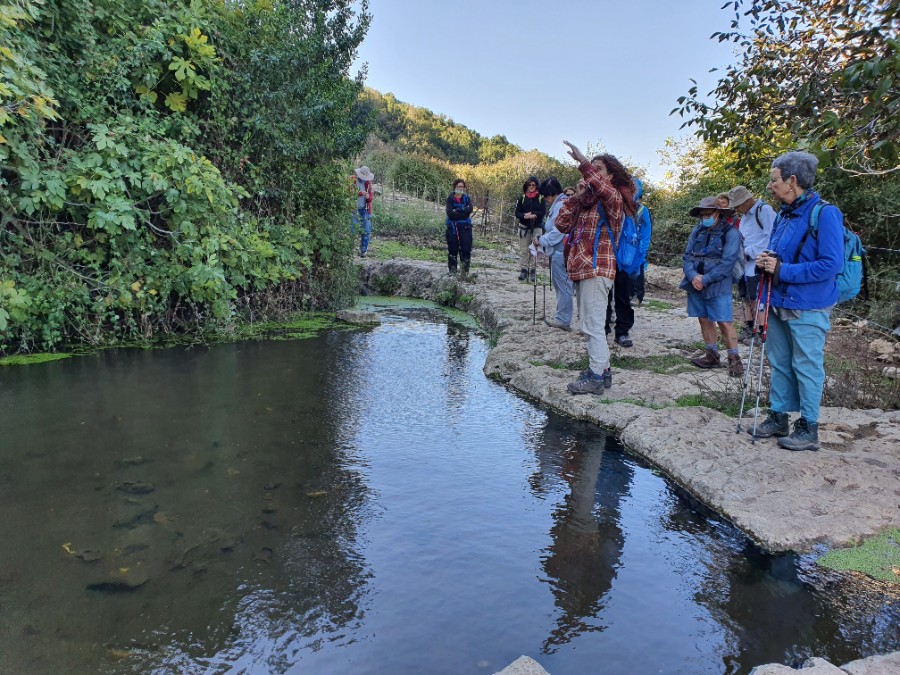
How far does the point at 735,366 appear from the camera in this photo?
582cm

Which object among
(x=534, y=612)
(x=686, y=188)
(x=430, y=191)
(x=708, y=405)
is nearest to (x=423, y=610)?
(x=534, y=612)

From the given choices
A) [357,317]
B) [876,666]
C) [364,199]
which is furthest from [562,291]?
[364,199]

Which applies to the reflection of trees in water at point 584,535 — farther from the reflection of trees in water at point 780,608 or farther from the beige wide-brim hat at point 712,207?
the beige wide-brim hat at point 712,207

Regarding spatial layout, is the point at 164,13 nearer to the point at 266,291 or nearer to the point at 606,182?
the point at 266,291

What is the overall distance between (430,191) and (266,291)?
63.8 feet

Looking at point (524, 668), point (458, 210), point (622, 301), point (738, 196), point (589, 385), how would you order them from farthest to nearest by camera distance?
point (458, 210)
point (622, 301)
point (738, 196)
point (589, 385)
point (524, 668)

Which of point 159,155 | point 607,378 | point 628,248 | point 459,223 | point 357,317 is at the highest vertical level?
point 159,155

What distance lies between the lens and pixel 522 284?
11.4 m

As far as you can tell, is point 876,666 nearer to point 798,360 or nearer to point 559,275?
point 798,360

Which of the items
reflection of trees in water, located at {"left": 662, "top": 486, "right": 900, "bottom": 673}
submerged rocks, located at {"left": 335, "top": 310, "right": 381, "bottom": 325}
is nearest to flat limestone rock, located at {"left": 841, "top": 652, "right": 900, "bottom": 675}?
reflection of trees in water, located at {"left": 662, "top": 486, "right": 900, "bottom": 673}

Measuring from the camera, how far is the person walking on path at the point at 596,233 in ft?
16.3

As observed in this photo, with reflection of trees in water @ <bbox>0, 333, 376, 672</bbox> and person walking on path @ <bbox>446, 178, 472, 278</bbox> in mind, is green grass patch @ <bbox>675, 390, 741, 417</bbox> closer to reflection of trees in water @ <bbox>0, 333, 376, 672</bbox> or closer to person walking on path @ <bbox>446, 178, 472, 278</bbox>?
reflection of trees in water @ <bbox>0, 333, 376, 672</bbox>

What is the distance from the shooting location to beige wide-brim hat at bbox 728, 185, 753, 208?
5727mm

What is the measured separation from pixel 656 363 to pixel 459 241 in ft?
18.9
